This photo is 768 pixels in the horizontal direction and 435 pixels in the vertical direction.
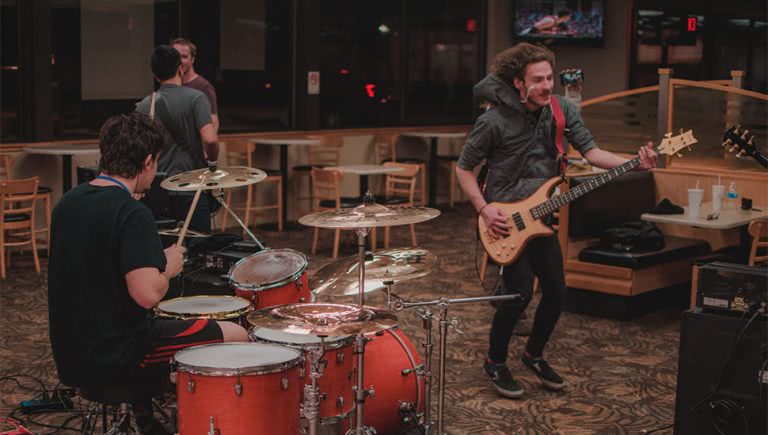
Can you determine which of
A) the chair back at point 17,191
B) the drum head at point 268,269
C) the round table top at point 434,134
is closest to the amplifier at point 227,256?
the drum head at point 268,269

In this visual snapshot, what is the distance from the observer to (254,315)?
3.32 m

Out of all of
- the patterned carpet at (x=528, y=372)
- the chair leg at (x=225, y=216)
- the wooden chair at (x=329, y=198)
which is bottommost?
the patterned carpet at (x=528, y=372)

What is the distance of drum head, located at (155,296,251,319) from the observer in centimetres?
377

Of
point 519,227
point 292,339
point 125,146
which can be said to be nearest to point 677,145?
point 519,227

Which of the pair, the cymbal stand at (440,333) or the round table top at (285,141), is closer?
the cymbal stand at (440,333)

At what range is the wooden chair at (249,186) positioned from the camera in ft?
33.0

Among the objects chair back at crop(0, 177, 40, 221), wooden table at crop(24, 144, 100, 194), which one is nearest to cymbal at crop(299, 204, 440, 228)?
chair back at crop(0, 177, 40, 221)

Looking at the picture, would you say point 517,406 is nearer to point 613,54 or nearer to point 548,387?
point 548,387

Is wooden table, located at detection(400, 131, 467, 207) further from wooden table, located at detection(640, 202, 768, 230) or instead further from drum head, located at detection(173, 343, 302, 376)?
drum head, located at detection(173, 343, 302, 376)

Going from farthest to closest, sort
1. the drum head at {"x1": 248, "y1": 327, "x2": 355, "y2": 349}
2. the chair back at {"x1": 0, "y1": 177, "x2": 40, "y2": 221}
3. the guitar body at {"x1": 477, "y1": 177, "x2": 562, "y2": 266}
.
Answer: the chair back at {"x1": 0, "y1": 177, "x2": 40, "y2": 221}
the guitar body at {"x1": 477, "y1": 177, "x2": 562, "y2": 266}
the drum head at {"x1": 248, "y1": 327, "x2": 355, "y2": 349}

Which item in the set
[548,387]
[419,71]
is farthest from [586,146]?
[419,71]

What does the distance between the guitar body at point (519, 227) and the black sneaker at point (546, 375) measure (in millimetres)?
628

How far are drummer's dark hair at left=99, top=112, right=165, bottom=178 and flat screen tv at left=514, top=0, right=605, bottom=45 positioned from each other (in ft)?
34.8

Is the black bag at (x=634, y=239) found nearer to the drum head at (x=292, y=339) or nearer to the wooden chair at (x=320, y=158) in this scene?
the drum head at (x=292, y=339)
